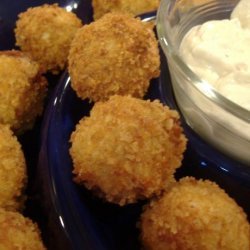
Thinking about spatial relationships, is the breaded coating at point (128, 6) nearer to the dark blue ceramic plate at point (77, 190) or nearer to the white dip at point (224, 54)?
the white dip at point (224, 54)

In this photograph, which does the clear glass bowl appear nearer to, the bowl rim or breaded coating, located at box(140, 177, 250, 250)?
the bowl rim

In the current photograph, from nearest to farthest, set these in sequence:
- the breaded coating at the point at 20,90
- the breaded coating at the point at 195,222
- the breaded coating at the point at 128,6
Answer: the breaded coating at the point at 195,222 < the breaded coating at the point at 20,90 < the breaded coating at the point at 128,6

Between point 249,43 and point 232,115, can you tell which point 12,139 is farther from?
point 249,43

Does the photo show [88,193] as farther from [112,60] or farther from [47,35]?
[47,35]

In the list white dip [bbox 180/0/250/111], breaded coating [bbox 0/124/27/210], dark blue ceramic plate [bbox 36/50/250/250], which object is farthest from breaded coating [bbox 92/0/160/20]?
breaded coating [bbox 0/124/27/210]

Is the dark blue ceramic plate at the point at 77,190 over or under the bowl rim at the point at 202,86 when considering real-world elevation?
under

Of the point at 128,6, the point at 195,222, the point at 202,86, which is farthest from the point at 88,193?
the point at 128,6

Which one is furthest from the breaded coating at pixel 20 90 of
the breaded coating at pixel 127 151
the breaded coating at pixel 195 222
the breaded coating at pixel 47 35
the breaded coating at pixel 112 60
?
the breaded coating at pixel 195 222
